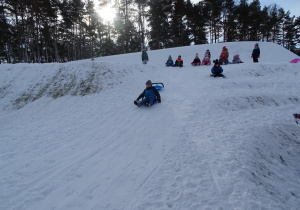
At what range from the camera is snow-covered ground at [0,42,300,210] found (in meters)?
2.60

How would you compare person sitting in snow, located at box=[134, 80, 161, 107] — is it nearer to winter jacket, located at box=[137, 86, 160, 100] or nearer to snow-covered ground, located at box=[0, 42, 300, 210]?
winter jacket, located at box=[137, 86, 160, 100]

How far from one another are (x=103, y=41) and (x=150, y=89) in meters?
34.9

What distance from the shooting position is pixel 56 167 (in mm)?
3453

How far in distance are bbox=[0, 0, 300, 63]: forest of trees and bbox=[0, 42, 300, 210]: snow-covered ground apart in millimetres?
24083

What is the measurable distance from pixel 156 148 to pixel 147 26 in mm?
35034

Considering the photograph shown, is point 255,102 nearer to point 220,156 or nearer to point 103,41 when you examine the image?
point 220,156

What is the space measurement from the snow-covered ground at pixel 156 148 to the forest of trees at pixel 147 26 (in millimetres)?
24083

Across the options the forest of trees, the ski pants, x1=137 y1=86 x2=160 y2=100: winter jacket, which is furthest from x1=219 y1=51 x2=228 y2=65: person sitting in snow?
the forest of trees

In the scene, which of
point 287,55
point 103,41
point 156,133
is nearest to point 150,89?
point 156,133

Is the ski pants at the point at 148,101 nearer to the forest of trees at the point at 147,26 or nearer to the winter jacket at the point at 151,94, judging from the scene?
the winter jacket at the point at 151,94

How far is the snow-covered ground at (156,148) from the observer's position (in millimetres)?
2596

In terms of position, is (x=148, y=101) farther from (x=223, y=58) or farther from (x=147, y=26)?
(x=147, y=26)

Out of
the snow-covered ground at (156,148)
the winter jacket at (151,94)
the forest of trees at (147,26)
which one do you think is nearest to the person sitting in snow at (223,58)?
the snow-covered ground at (156,148)

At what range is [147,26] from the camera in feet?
111
